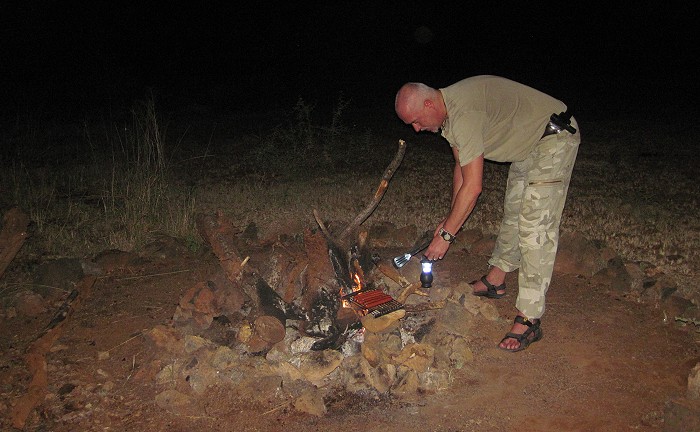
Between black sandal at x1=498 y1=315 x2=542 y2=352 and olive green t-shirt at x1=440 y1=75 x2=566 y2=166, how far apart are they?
3.42 ft

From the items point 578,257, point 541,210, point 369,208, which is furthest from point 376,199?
point 578,257

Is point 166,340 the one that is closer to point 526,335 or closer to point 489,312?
point 489,312

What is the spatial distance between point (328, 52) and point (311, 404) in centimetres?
2088

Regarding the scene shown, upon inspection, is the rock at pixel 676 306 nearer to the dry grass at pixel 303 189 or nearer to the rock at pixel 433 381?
the dry grass at pixel 303 189

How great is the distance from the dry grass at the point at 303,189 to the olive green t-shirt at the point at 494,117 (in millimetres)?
1915

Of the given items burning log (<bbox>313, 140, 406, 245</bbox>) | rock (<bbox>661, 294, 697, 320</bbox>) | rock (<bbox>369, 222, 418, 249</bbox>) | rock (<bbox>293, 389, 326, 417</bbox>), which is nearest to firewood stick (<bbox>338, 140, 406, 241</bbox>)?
burning log (<bbox>313, 140, 406, 245</bbox>)

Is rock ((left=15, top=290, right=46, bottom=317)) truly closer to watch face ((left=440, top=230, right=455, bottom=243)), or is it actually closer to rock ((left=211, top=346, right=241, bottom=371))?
rock ((left=211, top=346, right=241, bottom=371))

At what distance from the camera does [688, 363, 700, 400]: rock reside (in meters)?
3.01

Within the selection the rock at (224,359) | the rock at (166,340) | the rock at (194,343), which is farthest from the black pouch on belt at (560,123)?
the rock at (166,340)

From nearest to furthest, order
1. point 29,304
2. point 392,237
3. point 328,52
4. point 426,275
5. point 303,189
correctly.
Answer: point 426,275, point 29,304, point 392,237, point 303,189, point 328,52

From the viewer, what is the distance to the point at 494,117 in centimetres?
345

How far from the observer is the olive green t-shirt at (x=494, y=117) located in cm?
328

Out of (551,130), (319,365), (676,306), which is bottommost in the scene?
(319,365)

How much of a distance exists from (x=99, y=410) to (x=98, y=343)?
27.3 inches
